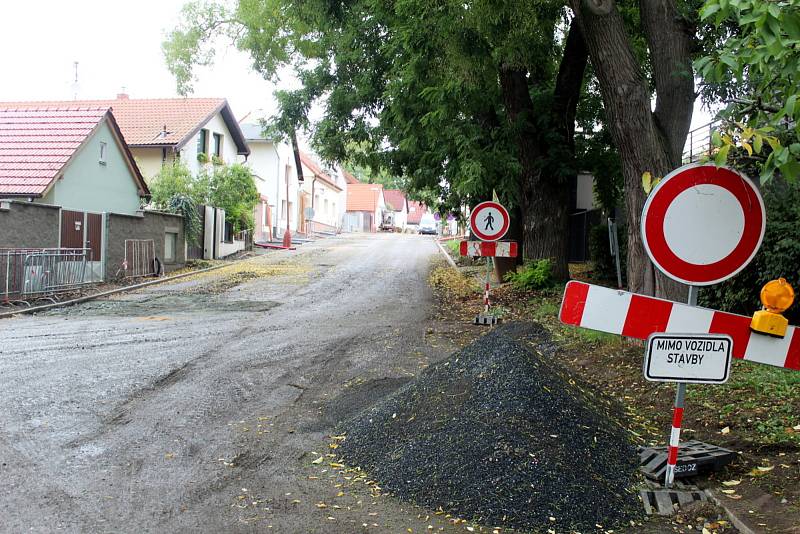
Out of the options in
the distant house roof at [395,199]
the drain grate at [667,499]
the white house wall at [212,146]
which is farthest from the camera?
the distant house roof at [395,199]

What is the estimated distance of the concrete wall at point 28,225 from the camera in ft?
50.3

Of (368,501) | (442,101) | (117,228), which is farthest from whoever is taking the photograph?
(117,228)

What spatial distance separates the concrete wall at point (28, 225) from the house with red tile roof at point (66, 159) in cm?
263

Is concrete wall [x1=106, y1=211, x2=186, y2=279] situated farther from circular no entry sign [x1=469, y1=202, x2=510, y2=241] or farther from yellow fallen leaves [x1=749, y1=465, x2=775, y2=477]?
yellow fallen leaves [x1=749, y1=465, x2=775, y2=477]

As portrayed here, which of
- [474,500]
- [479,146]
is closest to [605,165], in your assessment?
[479,146]

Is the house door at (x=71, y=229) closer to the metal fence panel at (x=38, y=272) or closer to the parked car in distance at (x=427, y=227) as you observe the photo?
the metal fence panel at (x=38, y=272)

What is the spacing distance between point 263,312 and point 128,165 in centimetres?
1399

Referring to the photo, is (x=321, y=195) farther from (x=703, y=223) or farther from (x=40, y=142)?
(x=703, y=223)

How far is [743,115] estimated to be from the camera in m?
4.39

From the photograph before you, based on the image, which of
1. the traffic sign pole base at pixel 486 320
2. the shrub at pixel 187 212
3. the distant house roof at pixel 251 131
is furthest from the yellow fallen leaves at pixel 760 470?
the distant house roof at pixel 251 131

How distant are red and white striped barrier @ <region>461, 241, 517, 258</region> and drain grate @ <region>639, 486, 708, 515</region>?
25.9ft

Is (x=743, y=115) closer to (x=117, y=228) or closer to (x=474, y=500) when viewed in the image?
(x=474, y=500)

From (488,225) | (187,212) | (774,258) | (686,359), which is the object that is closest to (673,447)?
(686,359)

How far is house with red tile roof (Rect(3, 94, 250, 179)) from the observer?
104ft
